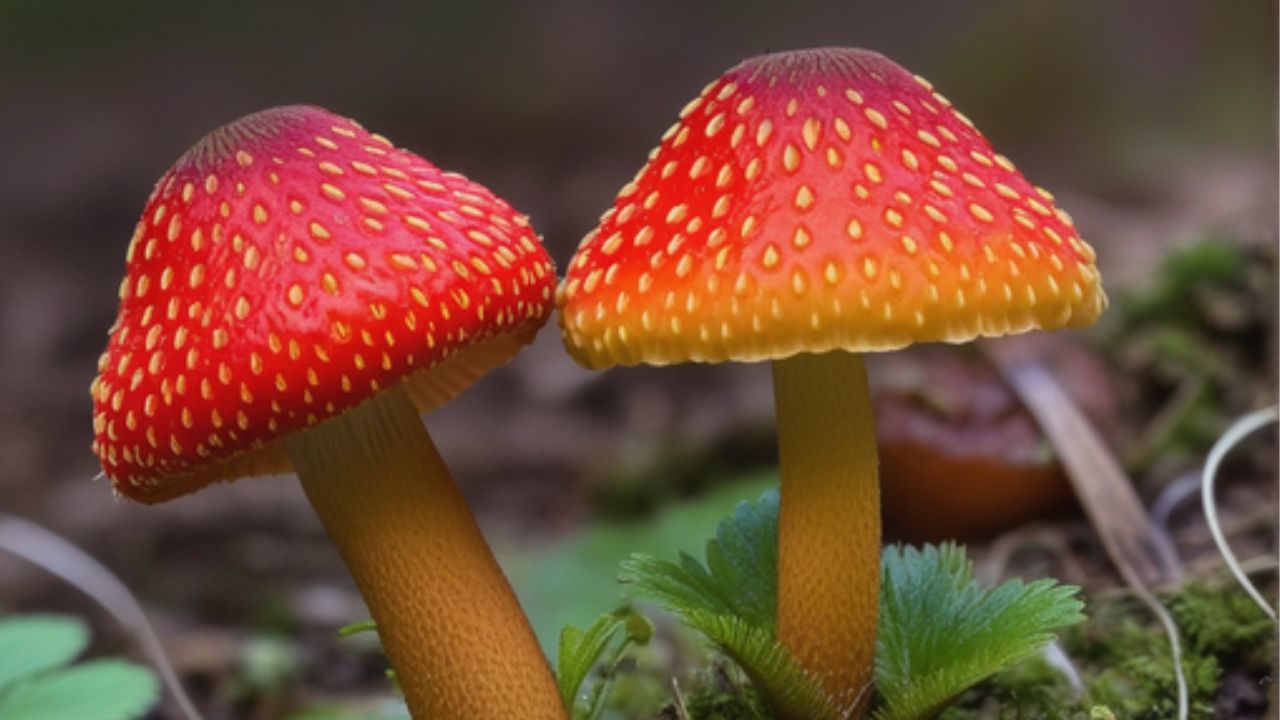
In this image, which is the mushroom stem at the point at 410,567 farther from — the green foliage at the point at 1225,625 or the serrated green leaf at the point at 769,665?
the green foliage at the point at 1225,625

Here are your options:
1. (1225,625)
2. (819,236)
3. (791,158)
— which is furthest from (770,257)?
(1225,625)

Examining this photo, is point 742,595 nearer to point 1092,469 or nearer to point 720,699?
point 720,699

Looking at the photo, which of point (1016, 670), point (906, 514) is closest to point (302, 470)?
point (1016, 670)

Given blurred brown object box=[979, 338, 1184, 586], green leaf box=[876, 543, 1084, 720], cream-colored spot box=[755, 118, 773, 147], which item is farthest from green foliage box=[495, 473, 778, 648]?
cream-colored spot box=[755, 118, 773, 147]

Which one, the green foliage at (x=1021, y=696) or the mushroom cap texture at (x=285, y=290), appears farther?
the green foliage at (x=1021, y=696)

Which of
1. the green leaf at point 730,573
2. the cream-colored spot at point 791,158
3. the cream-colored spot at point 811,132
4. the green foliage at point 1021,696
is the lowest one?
the green foliage at point 1021,696

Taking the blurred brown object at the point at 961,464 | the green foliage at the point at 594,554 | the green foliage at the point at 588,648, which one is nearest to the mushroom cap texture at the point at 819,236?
the green foliage at the point at 588,648

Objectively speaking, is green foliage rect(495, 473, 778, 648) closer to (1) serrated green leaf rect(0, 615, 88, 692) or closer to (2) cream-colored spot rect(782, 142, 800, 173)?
(1) serrated green leaf rect(0, 615, 88, 692)
